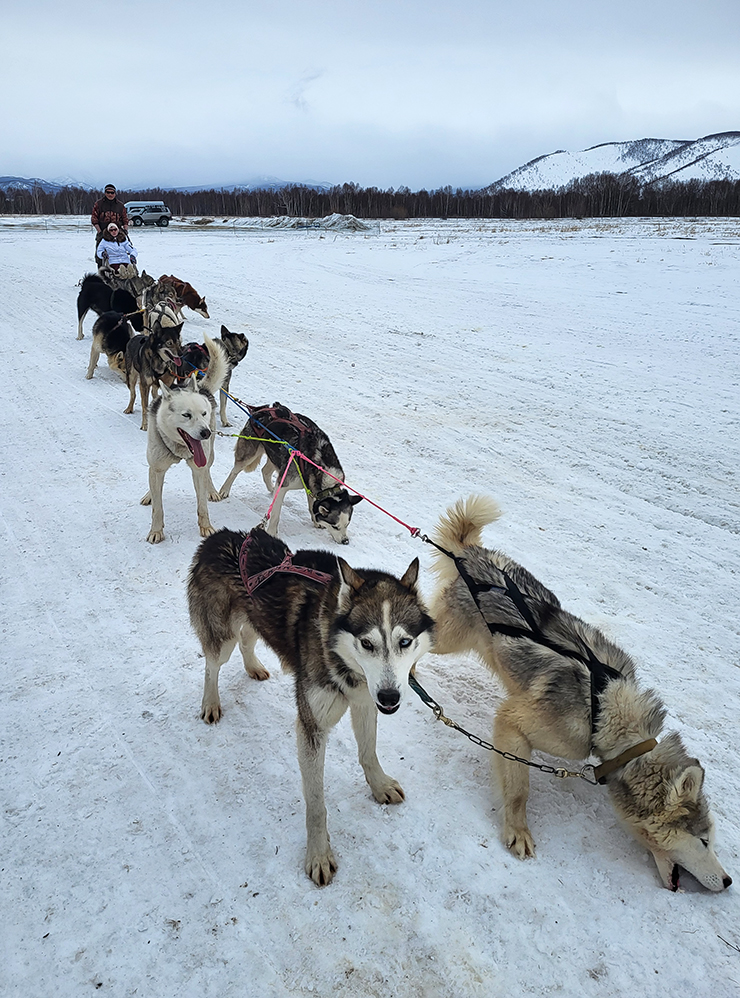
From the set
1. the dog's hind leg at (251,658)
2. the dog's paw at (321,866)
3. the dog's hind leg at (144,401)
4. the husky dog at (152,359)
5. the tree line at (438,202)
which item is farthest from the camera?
the tree line at (438,202)

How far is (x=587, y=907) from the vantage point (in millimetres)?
2068

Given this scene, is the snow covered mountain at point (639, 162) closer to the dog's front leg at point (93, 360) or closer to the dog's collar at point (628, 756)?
the dog's front leg at point (93, 360)

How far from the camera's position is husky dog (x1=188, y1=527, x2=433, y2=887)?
6.59 ft

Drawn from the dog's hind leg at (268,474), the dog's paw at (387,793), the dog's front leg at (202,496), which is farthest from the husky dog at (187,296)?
the dog's paw at (387,793)

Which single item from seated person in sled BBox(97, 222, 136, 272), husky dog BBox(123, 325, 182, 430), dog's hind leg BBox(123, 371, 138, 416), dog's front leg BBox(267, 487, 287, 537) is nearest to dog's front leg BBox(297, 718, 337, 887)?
dog's front leg BBox(267, 487, 287, 537)

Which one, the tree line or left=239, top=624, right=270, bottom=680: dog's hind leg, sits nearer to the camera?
left=239, top=624, right=270, bottom=680: dog's hind leg

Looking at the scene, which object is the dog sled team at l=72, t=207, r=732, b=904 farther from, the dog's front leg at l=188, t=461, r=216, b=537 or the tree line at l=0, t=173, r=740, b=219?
the tree line at l=0, t=173, r=740, b=219

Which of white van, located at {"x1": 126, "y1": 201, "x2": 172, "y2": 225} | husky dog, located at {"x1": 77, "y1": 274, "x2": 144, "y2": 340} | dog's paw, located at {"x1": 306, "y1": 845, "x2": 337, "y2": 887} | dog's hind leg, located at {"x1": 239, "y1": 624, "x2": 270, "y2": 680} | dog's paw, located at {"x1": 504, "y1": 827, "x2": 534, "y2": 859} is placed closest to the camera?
dog's paw, located at {"x1": 306, "y1": 845, "x2": 337, "y2": 887}

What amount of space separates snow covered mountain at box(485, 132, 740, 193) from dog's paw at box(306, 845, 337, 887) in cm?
12075

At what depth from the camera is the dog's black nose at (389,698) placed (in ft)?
6.07

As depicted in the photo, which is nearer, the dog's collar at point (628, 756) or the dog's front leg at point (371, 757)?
the dog's collar at point (628, 756)

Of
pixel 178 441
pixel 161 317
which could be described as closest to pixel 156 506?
pixel 178 441

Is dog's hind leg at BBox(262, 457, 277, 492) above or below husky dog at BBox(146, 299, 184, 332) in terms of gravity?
below

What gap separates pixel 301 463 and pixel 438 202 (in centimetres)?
5319
